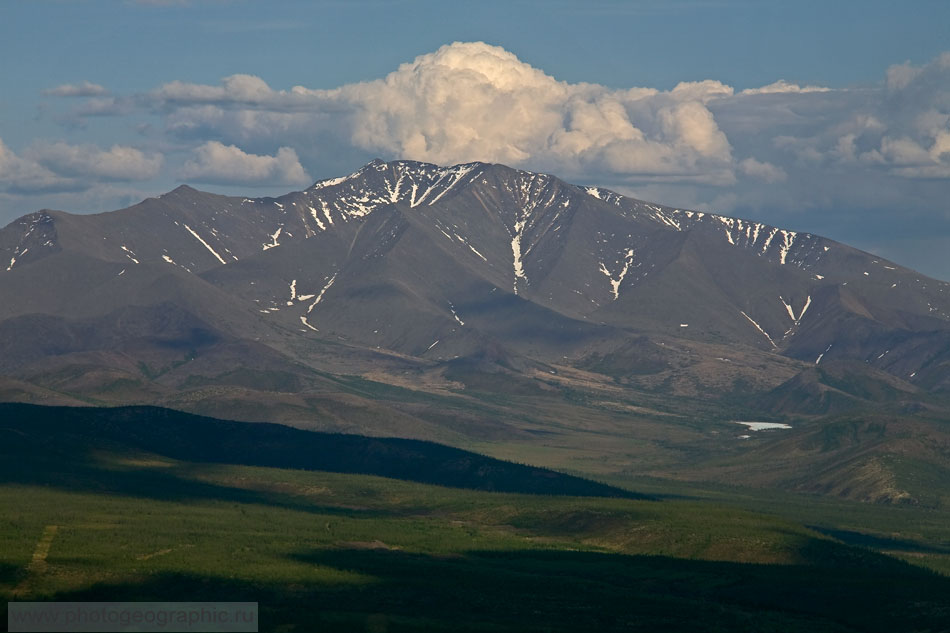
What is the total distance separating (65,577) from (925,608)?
93.3 metres

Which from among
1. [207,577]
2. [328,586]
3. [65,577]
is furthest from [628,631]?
[65,577]

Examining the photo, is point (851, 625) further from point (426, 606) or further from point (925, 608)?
point (426, 606)

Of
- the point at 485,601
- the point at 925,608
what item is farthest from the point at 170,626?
the point at 925,608

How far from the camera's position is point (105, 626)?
532 feet

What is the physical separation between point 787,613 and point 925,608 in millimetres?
14841

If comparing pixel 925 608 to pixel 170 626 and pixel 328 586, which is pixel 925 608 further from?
pixel 170 626

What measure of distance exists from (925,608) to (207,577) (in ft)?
258

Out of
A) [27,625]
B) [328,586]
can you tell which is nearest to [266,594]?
[328,586]

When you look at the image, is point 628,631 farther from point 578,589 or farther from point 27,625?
point 27,625

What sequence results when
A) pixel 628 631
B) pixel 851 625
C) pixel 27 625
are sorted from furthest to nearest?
pixel 851 625 → pixel 628 631 → pixel 27 625

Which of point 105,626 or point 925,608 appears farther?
point 925,608

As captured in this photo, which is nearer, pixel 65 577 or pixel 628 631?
pixel 628 631

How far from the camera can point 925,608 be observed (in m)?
191

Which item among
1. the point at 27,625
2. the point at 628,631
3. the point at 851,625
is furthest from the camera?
the point at 851,625
